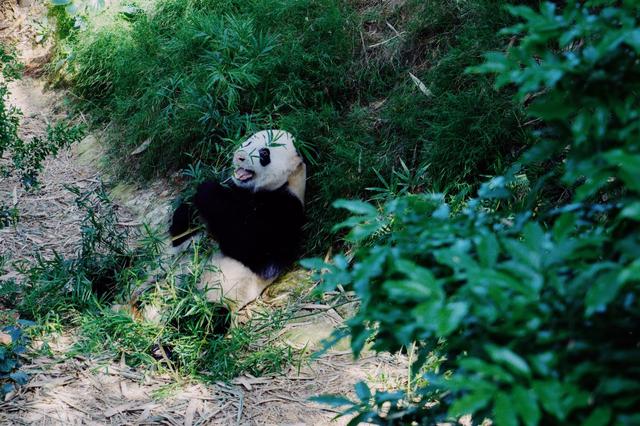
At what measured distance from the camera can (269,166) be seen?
13.6 ft

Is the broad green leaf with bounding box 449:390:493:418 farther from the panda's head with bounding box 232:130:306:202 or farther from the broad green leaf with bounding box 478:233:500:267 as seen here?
the panda's head with bounding box 232:130:306:202

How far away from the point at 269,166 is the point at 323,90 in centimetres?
83

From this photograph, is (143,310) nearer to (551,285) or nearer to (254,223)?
(254,223)

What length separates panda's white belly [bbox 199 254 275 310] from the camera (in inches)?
150

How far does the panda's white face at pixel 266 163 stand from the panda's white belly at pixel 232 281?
515 mm

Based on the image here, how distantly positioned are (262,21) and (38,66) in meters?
3.02

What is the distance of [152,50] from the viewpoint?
546 cm

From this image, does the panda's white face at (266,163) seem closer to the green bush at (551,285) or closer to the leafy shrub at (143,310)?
the leafy shrub at (143,310)

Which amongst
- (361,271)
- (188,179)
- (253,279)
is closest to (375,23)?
(188,179)

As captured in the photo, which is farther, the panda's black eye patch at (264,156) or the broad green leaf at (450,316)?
the panda's black eye patch at (264,156)

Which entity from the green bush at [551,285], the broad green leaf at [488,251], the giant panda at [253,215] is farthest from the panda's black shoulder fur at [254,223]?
the broad green leaf at [488,251]

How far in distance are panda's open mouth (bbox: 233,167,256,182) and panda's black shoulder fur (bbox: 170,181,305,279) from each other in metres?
0.07

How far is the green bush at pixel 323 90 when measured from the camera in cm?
396

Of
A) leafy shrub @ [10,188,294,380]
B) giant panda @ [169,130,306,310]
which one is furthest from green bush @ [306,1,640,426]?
giant panda @ [169,130,306,310]
